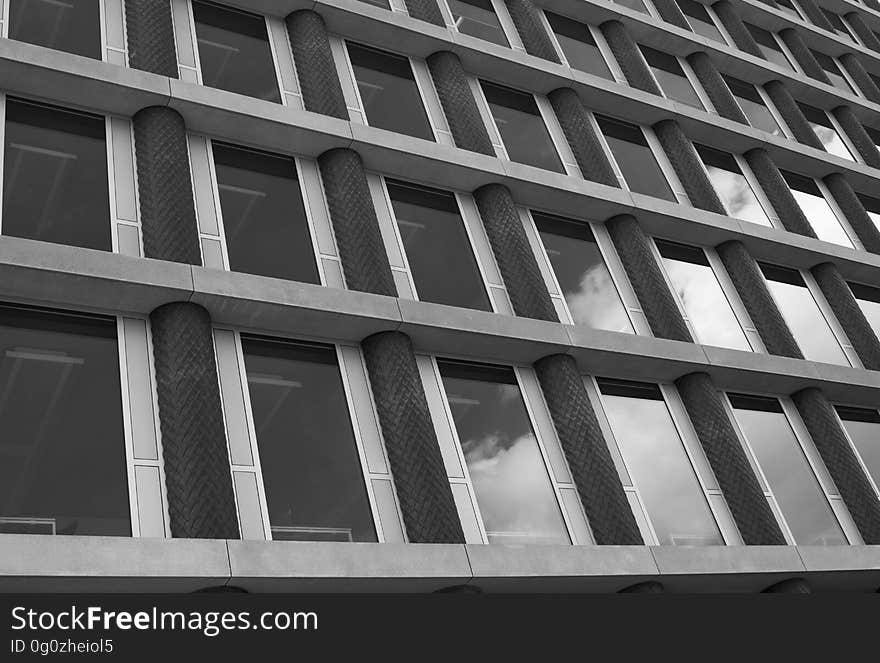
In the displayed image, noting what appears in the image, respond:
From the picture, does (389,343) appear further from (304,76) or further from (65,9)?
(65,9)

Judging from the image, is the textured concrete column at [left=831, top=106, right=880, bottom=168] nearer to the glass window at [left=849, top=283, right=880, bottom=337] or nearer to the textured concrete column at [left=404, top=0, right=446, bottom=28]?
the glass window at [left=849, top=283, right=880, bottom=337]

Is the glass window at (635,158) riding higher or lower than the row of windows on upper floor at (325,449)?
higher

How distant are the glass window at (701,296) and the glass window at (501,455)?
5.56 meters

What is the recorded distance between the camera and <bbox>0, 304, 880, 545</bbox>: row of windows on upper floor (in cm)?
1141

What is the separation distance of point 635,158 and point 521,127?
3266 millimetres

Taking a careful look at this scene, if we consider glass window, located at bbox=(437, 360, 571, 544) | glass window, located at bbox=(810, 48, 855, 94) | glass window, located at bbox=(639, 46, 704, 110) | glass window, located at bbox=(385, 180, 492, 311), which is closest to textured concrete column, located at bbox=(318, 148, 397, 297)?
glass window, located at bbox=(385, 180, 492, 311)

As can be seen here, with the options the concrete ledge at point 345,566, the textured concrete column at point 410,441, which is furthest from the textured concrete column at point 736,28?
the concrete ledge at point 345,566

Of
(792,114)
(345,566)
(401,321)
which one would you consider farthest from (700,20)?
(345,566)

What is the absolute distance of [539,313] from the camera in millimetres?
16562

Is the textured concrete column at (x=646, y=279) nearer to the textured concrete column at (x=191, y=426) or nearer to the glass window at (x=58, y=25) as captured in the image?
the textured concrete column at (x=191, y=426)

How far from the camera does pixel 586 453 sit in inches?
599

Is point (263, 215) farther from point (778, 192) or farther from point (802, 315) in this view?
point (778, 192)

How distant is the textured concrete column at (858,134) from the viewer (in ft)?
92.0

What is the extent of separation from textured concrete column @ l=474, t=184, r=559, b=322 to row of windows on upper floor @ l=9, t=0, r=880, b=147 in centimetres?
197
